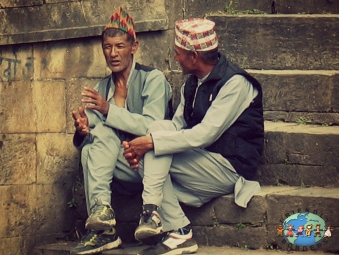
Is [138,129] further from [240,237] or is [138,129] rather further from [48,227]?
[48,227]

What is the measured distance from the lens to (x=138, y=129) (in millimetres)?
6668

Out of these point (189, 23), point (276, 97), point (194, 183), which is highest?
point (189, 23)

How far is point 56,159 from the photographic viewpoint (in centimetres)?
768

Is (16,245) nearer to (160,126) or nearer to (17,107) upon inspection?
(17,107)

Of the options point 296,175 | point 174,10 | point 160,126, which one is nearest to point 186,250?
point 160,126

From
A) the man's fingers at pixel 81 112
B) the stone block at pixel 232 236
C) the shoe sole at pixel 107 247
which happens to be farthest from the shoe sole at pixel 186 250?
the man's fingers at pixel 81 112

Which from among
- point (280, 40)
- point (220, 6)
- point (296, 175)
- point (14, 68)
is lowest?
point (296, 175)

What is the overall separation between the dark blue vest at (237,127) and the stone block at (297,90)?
0.81 m

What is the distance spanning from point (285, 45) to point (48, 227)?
2558 mm

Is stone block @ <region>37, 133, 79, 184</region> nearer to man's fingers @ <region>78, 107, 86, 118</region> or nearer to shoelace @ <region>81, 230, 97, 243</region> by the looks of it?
man's fingers @ <region>78, 107, 86, 118</region>

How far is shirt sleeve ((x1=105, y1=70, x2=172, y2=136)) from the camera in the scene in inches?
261

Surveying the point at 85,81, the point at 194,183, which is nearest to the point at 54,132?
the point at 85,81

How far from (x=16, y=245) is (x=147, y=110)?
1.88 metres

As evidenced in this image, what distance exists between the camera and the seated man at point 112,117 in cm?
646
